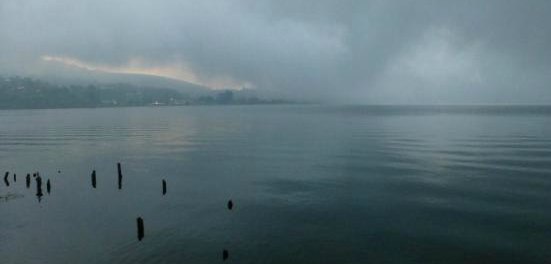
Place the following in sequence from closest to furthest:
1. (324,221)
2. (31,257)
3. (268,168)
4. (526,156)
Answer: (31,257) < (324,221) < (268,168) < (526,156)

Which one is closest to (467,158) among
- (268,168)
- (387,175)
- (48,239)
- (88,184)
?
(387,175)

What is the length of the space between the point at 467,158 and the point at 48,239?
72103mm

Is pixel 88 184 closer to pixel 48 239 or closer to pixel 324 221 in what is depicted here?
pixel 48 239

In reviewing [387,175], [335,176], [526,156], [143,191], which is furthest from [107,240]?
[526,156]

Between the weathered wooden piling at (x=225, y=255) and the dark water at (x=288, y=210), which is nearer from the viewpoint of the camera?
the weathered wooden piling at (x=225, y=255)

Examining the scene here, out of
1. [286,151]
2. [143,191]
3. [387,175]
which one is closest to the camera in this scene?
[143,191]

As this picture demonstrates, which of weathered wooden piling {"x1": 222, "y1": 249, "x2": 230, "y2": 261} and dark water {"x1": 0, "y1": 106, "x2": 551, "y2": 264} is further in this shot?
dark water {"x1": 0, "y1": 106, "x2": 551, "y2": 264}

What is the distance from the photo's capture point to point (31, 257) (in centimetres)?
3225

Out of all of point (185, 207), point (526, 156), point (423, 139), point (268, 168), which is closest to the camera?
point (185, 207)

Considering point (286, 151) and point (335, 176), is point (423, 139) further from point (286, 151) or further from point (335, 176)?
point (335, 176)

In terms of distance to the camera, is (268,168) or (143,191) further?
(268,168)

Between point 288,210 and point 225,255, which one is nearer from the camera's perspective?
point 225,255

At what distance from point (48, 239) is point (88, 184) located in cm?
2422

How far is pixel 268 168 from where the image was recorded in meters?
72.4
